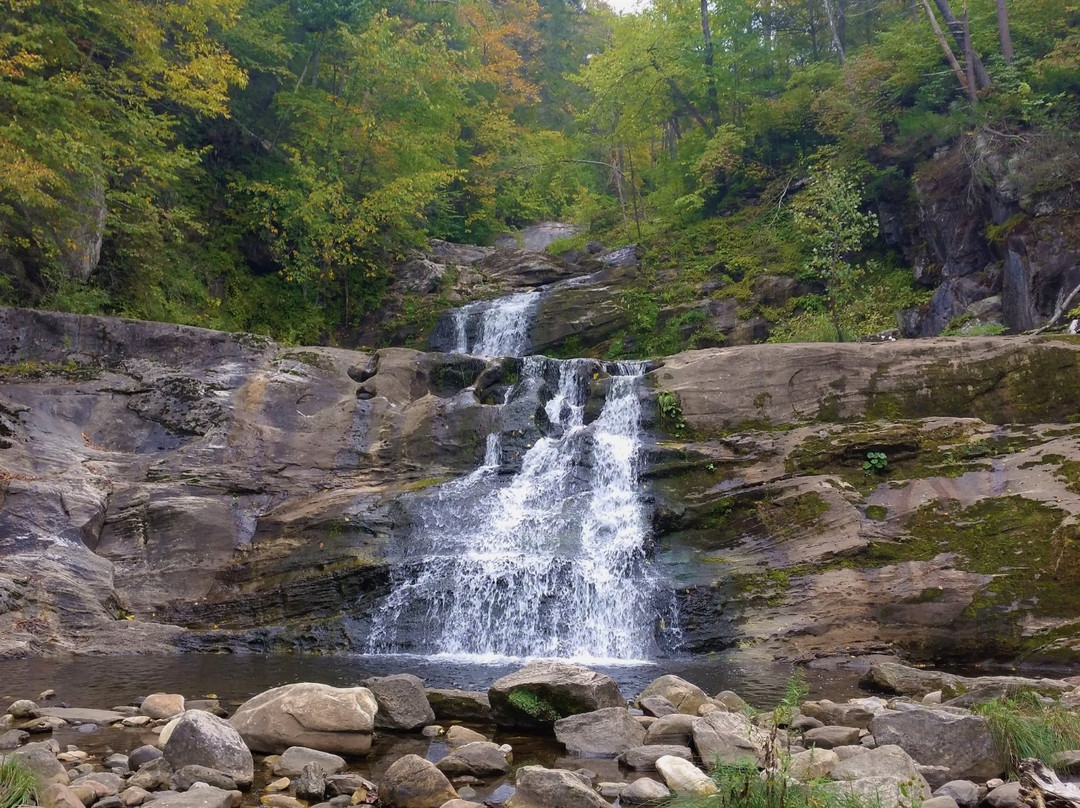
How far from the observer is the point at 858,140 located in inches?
832

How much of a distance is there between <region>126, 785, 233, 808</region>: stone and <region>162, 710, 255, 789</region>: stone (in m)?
0.42

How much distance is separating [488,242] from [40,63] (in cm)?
2031

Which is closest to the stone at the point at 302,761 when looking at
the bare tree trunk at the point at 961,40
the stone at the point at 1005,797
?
the stone at the point at 1005,797

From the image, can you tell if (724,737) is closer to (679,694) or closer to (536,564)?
(679,694)

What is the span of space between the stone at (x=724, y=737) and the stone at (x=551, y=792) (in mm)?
954

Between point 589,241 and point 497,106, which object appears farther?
point 497,106

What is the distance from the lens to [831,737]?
5871mm

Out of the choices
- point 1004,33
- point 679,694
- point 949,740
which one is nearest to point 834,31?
point 1004,33

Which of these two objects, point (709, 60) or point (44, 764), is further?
point (709, 60)

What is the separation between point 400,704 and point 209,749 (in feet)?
5.72

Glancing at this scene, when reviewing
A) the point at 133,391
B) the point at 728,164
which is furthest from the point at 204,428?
the point at 728,164

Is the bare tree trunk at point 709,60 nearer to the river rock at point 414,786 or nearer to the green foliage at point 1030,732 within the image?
the green foliage at point 1030,732

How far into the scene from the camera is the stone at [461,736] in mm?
6266

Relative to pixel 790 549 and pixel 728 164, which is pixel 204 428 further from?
pixel 728 164
